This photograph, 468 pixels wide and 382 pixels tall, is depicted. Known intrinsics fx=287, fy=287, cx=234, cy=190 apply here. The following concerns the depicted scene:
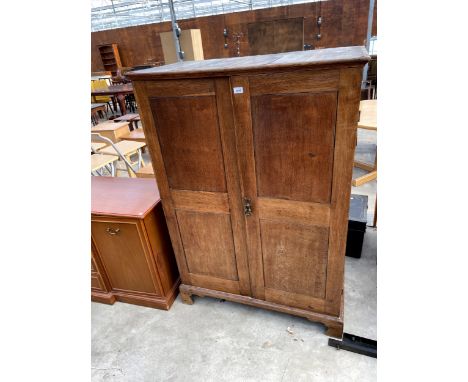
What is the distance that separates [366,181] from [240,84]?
2.87 m

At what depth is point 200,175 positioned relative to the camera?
153 cm

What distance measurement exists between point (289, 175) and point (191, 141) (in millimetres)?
519

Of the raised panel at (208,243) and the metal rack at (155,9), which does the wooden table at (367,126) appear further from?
the metal rack at (155,9)

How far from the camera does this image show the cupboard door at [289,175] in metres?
1.19

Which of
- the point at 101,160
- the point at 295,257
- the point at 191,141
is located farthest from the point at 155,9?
the point at 295,257

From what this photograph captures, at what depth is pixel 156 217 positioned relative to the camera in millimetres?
1874

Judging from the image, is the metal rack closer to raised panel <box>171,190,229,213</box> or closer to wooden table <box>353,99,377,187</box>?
wooden table <box>353,99,377,187</box>

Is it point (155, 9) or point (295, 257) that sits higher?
point (155, 9)

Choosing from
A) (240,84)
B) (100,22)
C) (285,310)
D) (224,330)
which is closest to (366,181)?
(285,310)

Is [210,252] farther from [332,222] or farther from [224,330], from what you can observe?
[332,222]

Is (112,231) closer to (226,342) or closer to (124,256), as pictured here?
(124,256)

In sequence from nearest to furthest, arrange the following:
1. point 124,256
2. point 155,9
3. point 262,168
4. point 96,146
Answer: point 262,168
point 124,256
point 96,146
point 155,9

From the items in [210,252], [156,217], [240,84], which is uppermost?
[240,84]

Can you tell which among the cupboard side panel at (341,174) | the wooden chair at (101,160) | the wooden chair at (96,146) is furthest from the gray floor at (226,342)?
the wooden chair at (96,146)
